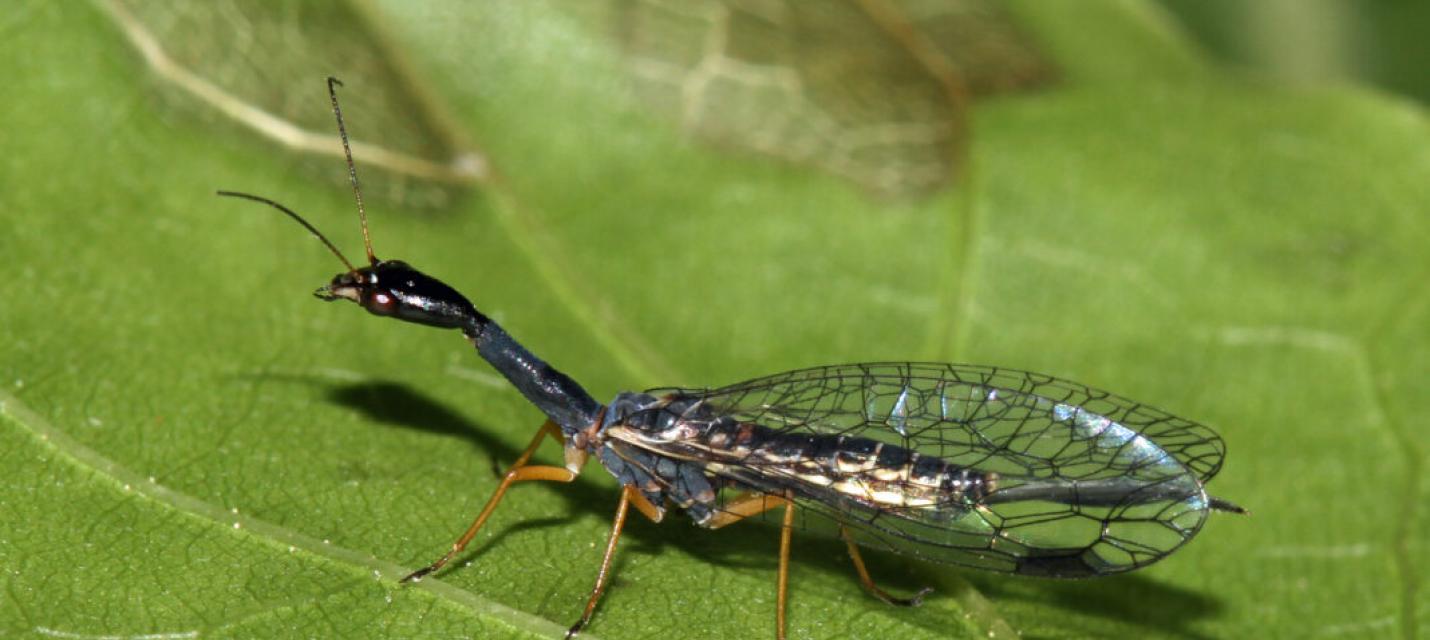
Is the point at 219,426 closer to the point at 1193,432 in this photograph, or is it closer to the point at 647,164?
the point at 647,164

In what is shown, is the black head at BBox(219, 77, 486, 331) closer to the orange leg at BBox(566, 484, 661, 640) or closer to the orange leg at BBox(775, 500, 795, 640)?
the orange leg at BBox(566, 484, 661, 640)

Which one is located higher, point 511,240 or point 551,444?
point 511,240

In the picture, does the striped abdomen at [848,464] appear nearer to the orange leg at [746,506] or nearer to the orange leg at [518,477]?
the orange leg at [746,506]

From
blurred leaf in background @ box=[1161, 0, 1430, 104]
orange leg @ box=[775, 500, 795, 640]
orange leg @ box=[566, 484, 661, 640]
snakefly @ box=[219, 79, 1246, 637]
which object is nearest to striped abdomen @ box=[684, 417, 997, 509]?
snakefly @ box=[219, 79, 1246, 637]

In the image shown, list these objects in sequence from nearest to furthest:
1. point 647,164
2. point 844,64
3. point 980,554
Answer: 1. point 980,554
2. point 647,164
3. point 844,64

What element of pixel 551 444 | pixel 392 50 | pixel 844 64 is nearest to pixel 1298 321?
pixel 844 64

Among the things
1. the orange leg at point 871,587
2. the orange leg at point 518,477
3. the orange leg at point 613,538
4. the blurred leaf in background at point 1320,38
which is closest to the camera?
the orange leg at point 613,538

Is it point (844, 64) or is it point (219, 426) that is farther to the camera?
point (844, 64)

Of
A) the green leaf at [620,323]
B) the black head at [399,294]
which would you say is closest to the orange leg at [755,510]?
the green leaf at [620,323]

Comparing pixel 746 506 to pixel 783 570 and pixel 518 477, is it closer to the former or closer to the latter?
pixel 783 570
